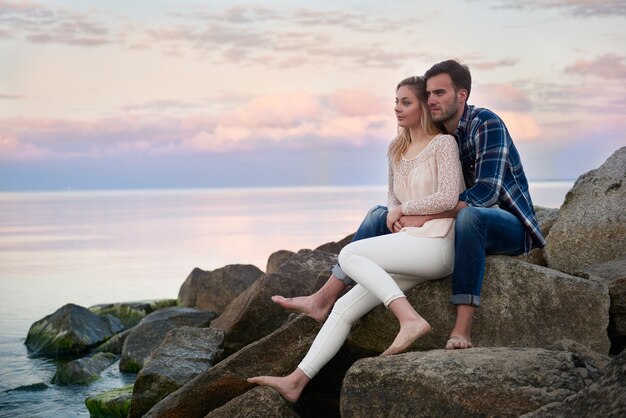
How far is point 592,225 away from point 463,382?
14.3 feet

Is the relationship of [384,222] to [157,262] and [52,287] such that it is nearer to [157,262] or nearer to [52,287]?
[52,287]

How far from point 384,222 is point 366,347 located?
3.43 feet

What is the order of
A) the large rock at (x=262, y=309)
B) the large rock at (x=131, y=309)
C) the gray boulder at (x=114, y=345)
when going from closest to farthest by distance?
1. the large rock at (x=262, y=309)
2. the gray boulder at (x=114, y=345)
3. the large rock at (x=131, y=309)

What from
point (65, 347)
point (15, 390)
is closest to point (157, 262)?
point (65, 347)

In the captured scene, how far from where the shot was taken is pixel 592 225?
9062 mm

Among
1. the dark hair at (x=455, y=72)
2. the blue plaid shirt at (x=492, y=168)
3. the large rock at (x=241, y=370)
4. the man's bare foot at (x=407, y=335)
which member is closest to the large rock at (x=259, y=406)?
the large rock at (x=241, y=370)

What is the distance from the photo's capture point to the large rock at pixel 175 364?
8.57m

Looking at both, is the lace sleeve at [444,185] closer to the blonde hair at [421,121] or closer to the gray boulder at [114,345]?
the blonde hair at [421,121]

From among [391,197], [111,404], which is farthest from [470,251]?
[111,404]

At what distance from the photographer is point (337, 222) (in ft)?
137

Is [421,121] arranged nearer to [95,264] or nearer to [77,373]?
[77,373]

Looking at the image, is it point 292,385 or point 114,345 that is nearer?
point 292,385

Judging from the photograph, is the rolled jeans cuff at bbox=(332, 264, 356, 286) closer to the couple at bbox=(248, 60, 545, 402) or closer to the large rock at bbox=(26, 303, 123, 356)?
the couple at bbox=(248, 60, 545, 402)

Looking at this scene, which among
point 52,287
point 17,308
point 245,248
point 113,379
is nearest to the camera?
point 113,379
